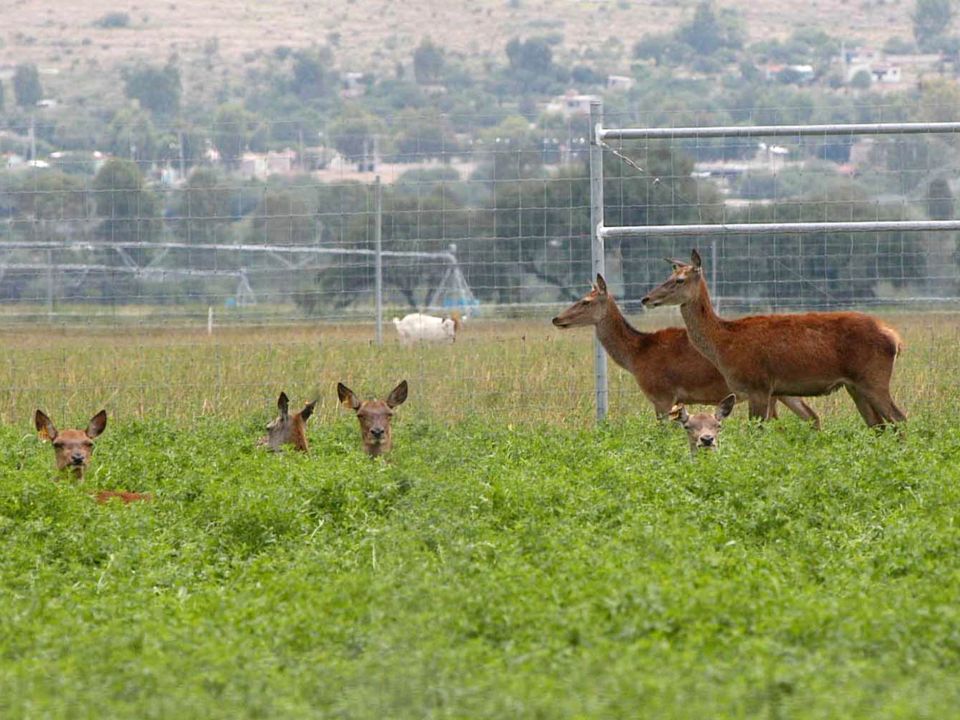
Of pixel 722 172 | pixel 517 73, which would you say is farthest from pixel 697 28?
pixel 722 172

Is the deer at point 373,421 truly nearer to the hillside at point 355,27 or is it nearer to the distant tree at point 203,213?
the distant tree at point 203,213

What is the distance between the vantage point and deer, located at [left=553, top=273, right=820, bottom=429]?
15.3 m

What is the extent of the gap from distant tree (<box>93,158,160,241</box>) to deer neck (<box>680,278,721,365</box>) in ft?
16.5

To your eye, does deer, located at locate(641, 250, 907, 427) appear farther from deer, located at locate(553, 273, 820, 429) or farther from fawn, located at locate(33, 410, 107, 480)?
fawn, located at locate(33, 410, 107, 480)

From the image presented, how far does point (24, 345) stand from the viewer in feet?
55.3

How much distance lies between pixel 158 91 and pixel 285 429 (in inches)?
4835

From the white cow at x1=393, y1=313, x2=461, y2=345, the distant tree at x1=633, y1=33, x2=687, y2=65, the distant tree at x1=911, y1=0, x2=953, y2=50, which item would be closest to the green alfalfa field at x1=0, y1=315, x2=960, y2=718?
the white cow at x1=393, y1=313, x2=461, y2=345

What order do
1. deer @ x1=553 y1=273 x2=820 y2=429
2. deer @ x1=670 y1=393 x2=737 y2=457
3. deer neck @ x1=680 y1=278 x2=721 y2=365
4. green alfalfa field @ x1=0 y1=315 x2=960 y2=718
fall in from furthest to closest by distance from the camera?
deer @ x1=553 y1=273 x2=820 y2=429
deer neck @ x1=680 y1=278 x2=721 y2=365
deer @ x1=670 y1=393 x2=737 y2=457
green alfalfa field @ x1=0 y1=315 x2=960 y2=718

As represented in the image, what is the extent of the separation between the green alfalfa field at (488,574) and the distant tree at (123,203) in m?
2.37

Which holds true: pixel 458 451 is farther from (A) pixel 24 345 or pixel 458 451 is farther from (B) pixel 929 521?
(A) pixel 24 345

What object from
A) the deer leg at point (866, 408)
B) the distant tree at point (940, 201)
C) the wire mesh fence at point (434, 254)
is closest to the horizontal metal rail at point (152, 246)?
the wire mesh fence at point (434, 254)

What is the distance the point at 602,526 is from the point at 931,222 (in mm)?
7144

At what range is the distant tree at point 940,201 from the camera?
53.4 ft

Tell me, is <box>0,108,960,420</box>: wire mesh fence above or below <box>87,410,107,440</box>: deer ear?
above
